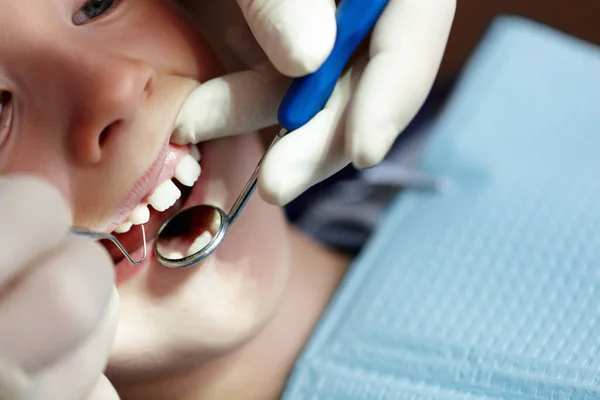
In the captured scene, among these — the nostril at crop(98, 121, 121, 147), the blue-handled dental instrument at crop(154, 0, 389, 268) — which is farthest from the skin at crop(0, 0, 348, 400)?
the blue-handled dental instrument at crop(154, 0, 389, 268)

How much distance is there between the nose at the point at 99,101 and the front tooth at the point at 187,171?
0.21ft

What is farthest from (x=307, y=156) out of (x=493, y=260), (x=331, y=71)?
(x=493, y=260)

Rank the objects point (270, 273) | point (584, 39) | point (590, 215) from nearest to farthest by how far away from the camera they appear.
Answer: point (270, 273)
point (590, 215)
point (584, 39)

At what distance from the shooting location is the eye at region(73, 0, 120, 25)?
54 cm

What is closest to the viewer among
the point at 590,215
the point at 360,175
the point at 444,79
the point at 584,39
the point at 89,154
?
the point at 89,154

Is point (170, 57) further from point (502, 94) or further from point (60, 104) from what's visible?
point (502, 94)

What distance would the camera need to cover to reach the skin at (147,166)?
19.0 inches

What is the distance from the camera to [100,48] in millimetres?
513

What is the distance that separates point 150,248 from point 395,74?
252 millimetres

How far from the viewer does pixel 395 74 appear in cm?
45

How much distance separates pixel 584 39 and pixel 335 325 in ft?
2.99

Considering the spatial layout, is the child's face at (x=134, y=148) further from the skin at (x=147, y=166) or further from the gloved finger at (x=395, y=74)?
the gloved finger at (x=395, y=74)

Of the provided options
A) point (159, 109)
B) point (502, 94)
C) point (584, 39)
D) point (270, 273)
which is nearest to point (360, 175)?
point (502, 94)

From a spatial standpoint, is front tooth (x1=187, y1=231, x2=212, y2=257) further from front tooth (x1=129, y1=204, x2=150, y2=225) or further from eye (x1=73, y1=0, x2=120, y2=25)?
eye (x1=73, y1=0, x2=120, y2=25)
